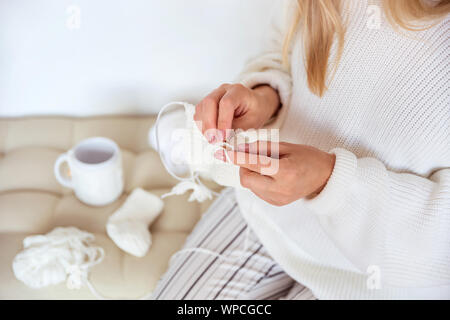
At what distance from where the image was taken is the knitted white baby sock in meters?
0.71

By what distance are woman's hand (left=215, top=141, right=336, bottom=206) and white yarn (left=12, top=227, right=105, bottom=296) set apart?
1.31 feet

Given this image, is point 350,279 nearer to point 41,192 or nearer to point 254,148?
point 254,148

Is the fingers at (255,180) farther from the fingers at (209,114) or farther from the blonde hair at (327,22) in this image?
the blonde hair at (327,22)

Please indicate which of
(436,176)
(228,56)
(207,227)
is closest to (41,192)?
(207,227)

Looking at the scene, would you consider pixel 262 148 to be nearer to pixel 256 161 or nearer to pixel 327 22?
pixel 256 161

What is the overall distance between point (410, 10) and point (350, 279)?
41 centimetres

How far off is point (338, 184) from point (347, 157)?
4 cm

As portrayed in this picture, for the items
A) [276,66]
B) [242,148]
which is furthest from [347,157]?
[276,66]

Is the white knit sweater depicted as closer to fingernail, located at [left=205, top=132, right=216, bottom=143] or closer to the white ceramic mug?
fingernail, located at [left=205, top=132, right=216, bottom=143]

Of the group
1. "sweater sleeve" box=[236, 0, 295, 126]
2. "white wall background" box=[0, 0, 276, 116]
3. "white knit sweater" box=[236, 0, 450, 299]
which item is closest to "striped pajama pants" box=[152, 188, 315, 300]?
"white knit sweater" box=[236, 0, 450, 299]

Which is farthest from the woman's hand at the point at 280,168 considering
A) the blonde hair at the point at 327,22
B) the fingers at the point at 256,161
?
the blonde hair at the point at 327,22

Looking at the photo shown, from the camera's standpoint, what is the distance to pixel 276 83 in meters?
0.62

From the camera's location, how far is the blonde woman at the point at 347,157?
46 cm

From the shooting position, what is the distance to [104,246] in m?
0.73
